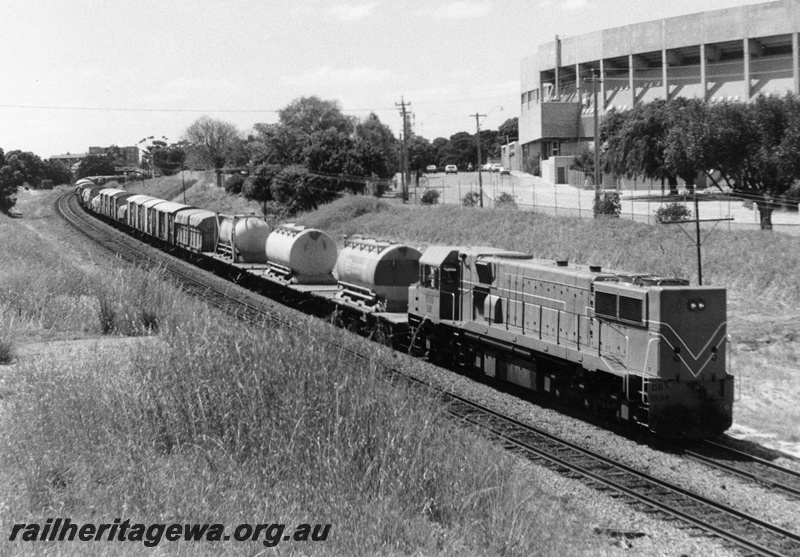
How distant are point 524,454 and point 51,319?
43.2ft

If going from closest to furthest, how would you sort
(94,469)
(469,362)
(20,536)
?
(20,536), (94,469), (469,362)

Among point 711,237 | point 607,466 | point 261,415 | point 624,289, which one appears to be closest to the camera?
point 261,415

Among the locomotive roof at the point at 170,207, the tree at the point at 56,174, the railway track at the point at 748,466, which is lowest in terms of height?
the railway track at the point at 748,466

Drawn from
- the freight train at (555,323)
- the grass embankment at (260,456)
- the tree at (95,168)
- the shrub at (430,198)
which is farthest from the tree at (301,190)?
the tree at (95,168)

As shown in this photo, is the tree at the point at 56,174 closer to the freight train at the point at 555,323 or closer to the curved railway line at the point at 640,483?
the freight train at the point at 555,323

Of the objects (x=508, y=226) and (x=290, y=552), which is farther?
(x=508, y=226)

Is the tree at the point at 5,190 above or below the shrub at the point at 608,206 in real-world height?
above

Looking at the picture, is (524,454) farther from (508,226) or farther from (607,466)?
(508,226)

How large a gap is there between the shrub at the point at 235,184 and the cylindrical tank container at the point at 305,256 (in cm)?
5531

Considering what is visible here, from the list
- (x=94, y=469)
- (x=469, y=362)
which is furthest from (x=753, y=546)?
Result: (x=469, y=362)

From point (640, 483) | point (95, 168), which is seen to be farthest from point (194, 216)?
point (95, 168)

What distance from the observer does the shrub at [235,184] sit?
3374 inches

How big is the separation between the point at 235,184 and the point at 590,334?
73.9 meters

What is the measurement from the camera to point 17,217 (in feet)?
238
